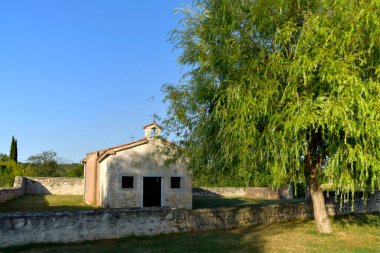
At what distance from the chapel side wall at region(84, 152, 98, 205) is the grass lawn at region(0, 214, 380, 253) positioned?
15.7 meters

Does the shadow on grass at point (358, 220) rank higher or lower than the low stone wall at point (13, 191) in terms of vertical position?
lower

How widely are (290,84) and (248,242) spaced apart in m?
4.76

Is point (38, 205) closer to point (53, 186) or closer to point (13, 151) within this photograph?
point (53, 186)

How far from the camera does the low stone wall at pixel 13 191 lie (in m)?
23.8

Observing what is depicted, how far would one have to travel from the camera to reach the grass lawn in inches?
382

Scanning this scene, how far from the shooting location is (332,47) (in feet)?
30.0

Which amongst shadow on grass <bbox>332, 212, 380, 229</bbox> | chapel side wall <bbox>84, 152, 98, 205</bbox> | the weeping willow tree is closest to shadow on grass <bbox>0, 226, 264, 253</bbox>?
the weeping willow tree

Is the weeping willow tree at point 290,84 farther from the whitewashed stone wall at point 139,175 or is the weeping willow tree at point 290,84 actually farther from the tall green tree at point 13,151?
the tall green tree at point 13,151

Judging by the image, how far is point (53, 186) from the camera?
35875 millimetres

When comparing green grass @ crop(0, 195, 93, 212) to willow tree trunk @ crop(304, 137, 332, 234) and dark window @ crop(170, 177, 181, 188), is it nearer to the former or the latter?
dark window @ crop(170, 177, 181, 188)

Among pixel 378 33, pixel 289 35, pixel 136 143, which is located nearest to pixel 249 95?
pixel 289 35

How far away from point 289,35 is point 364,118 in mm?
Answer: 2916

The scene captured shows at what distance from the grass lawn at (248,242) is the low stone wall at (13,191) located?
16.2 m

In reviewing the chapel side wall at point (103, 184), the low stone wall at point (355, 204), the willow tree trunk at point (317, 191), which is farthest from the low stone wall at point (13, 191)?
the low stone wall at point (355, 204)
